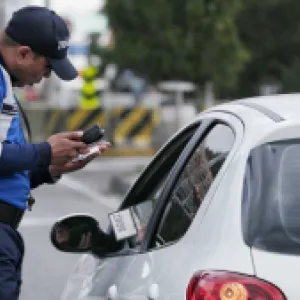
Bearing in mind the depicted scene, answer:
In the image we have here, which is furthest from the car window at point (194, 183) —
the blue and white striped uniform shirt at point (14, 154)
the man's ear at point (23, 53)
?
the man's ear at point (23, 53)

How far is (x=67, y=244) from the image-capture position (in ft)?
13.8

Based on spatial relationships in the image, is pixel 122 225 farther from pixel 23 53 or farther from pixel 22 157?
pixel 23 53

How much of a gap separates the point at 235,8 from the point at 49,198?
7.70 meters

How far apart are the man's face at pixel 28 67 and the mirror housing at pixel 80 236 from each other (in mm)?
545

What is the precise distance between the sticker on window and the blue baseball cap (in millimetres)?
600

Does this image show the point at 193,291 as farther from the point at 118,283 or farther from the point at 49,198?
the point at 49,198

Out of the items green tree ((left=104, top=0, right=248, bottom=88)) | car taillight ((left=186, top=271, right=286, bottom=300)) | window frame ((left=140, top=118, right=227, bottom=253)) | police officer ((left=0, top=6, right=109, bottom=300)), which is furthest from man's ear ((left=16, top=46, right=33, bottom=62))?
green tree ((left=104, top=0, right=248, bottom=88))

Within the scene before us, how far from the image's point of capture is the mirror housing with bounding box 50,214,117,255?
4141mm

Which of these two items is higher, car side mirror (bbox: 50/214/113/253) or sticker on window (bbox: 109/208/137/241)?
sticker on window (bbox: 109/208/137/241)

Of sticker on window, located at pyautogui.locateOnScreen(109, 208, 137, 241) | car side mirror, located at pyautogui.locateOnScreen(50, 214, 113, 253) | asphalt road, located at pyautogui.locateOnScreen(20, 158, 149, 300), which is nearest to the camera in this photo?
sticker on window, located at pyautogui.locateOnScreen(109, 208, 137, 241)

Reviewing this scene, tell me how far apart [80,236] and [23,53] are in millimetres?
728

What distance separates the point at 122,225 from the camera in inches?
159

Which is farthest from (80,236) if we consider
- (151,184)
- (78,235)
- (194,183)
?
(194,183)

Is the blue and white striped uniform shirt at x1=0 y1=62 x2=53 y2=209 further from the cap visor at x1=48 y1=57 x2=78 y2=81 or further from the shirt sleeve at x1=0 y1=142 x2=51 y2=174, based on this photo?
the cap visor at x1=48 y1=57 x2=78 y2=81
